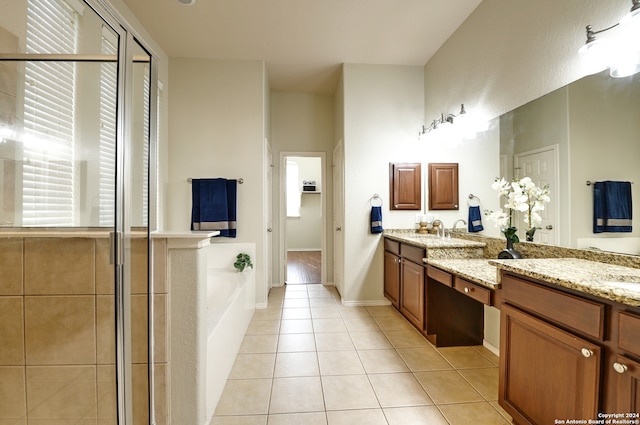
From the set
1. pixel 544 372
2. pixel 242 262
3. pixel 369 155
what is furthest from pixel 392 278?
pixel 544 372

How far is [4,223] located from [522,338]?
7.87 feet

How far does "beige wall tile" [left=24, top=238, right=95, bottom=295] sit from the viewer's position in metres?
1.12

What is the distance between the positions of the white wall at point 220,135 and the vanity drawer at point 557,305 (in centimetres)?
250

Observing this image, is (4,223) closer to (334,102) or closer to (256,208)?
(256,208)

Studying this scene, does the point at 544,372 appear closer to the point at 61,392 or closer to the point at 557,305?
the point at 557,305

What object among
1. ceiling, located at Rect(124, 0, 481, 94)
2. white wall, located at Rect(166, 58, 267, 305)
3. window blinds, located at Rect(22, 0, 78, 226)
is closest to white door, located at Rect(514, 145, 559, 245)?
ceiling, located at Rect(124, 0, 481, 94)

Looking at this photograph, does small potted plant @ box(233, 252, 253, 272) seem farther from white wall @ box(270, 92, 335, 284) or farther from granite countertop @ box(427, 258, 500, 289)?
granite countertop @ box(427, 258, 500, 289)

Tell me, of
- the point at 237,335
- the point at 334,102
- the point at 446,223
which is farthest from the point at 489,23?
the point at 237,335

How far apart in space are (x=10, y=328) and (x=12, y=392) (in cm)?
27

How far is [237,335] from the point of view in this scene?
87.1 inches

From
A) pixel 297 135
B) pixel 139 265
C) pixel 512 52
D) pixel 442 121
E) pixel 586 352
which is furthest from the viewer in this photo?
pixel 297 135

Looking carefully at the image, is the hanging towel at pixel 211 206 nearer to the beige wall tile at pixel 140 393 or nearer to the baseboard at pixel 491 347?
the beige wall tile at pixel 140 393

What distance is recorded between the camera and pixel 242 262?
3.07 m

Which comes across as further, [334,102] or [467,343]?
[334,102]
